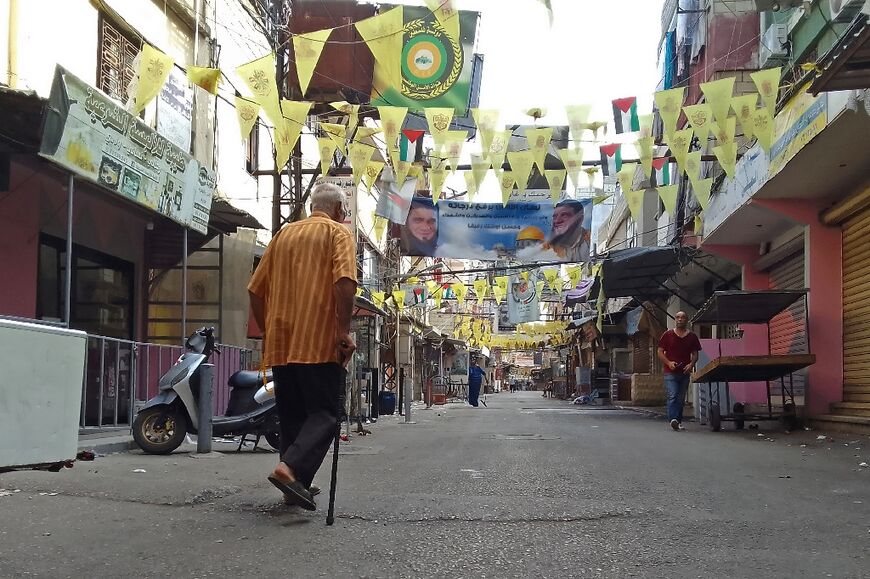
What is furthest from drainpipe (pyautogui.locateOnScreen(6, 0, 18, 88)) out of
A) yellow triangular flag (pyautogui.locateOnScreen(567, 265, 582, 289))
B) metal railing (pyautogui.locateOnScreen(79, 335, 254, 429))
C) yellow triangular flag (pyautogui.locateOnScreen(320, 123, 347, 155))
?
yellow triangular flag (pyautogui.locateOnScreen(567, 265, 582, 289))

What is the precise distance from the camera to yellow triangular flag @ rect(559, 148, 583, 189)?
13844 millimetres

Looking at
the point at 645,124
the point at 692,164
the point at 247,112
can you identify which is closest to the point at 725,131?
the point at 645,124

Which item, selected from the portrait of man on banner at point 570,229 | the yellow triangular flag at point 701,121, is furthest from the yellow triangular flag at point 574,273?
the yellow triangular flag at point 701,121

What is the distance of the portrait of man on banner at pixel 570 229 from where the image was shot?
19578 millimetres

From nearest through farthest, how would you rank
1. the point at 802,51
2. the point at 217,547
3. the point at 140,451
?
the point at 217,547
the point at 140,451
the point at 802,51

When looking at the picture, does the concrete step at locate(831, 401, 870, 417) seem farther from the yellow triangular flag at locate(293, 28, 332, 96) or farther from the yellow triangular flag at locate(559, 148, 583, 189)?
the yellow triangular flag at locate(293, 28, 332, 96)

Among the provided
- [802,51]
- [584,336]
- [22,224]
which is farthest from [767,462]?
[584,336]

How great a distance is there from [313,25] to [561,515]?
13.5m

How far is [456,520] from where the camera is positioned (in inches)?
170

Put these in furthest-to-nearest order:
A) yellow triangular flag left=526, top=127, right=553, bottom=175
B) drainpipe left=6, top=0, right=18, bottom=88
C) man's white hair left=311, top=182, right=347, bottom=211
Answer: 1. yellow triangular flag left=526, top=127, right=553, bottom=175
2. drainpipe left=6, top=0, right=18, bottom=88
3. man's white hair left=311, top=182, right=347, bottom=211

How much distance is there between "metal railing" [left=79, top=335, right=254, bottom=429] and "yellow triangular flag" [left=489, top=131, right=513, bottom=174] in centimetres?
584

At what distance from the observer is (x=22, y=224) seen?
9836 mm

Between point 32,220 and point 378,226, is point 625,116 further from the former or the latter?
point 32,220

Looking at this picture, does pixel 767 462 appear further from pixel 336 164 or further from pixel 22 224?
pixel 336 164
